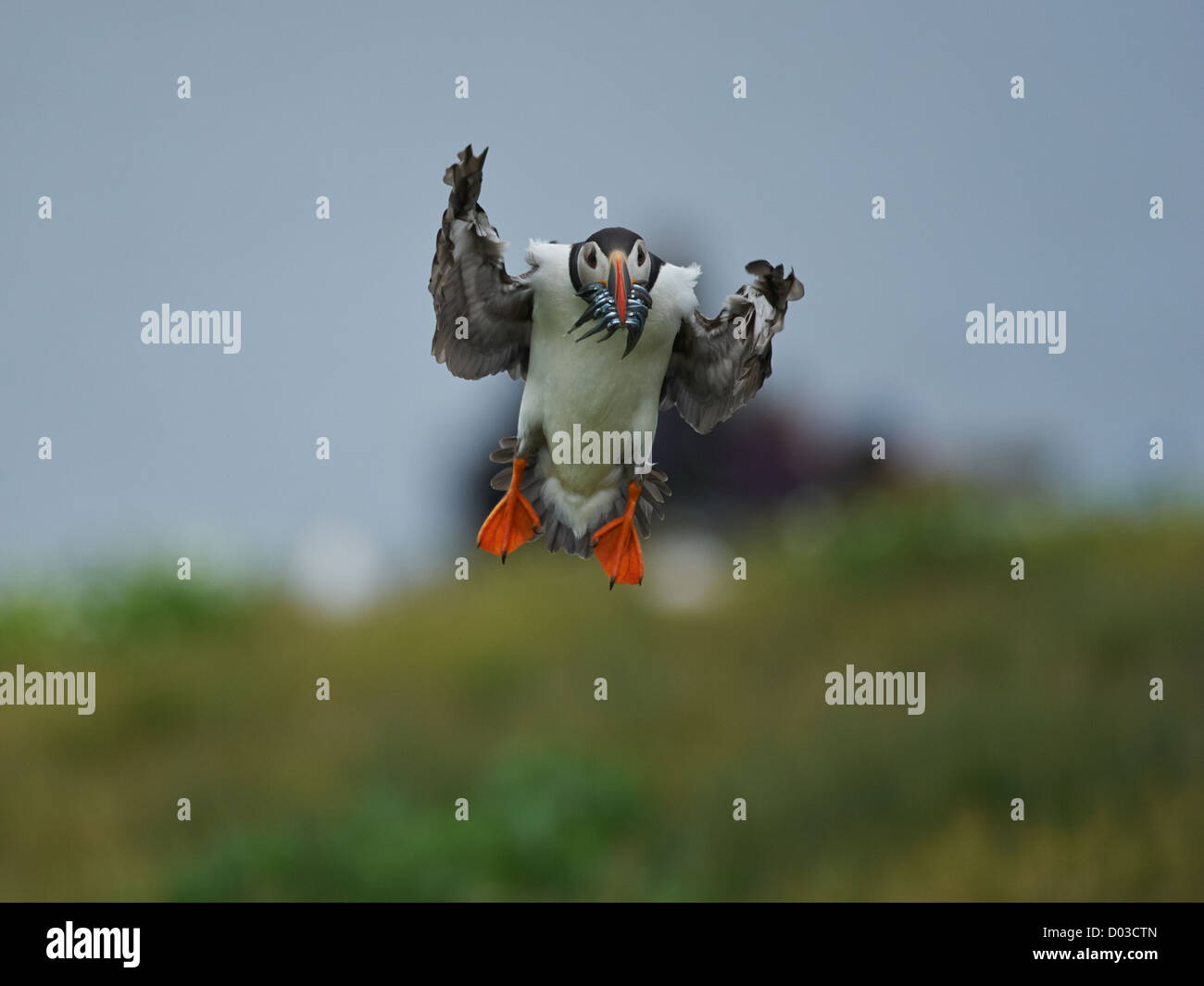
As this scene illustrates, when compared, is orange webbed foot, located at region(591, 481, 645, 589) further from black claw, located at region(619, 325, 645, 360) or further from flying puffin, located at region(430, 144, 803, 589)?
black claw, located at region(619, 325, 645, 360)

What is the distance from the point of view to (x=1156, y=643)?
9.16 meters

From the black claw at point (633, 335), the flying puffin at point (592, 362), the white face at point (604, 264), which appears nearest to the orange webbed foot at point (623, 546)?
the flying puffin at point (592, 362)

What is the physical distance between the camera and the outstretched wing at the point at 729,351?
92.2 inches

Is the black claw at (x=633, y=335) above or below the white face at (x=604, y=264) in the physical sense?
below

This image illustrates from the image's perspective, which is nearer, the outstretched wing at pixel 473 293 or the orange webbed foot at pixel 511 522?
the outstretched wing at pixel 473 293

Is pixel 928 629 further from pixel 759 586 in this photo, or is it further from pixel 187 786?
pixel 187 786

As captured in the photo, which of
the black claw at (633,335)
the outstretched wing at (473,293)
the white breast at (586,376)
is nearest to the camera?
the outstretched wing at (473,293)

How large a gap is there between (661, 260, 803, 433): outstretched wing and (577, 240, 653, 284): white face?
8.3 inches

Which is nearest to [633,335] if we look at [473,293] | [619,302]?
[619,302]

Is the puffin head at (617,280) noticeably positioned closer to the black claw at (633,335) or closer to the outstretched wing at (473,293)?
the black claw at (633,335)

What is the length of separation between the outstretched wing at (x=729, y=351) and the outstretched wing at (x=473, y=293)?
1.21 ft

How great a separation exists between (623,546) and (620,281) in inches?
21.5

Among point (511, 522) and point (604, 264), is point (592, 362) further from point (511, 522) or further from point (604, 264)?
point (511, 522)

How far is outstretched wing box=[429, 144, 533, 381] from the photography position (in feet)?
7.21
